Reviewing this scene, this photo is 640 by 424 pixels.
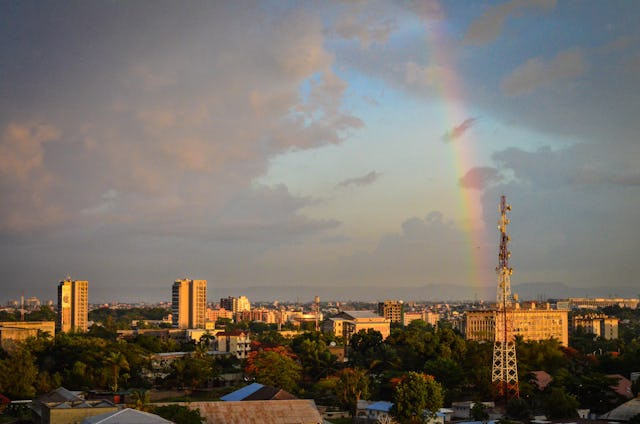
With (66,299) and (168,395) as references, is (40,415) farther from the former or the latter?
(66,299)

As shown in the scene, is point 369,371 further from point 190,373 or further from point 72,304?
point 72,304

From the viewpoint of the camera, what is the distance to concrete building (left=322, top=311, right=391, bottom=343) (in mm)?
79812

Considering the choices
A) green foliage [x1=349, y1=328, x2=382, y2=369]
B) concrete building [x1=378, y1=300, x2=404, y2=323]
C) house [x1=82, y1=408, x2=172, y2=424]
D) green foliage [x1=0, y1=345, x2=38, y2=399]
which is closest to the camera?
house [x1=82, y1=408, x2=172, y2=424]

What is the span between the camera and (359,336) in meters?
51.0

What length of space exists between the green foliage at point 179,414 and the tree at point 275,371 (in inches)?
461

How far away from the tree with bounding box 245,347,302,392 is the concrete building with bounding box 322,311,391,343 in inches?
1593

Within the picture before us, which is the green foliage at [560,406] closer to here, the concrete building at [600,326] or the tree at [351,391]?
the tree at [351,391]

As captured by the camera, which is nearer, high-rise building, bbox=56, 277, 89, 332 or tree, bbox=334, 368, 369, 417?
tree, bbox=334, 368, 369, 417

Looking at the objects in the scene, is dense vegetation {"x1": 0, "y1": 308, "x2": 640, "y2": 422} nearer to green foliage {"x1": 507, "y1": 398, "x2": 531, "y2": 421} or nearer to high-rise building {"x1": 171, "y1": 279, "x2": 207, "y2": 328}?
green foliage {"x1": 507, "y1": 398, "x2": 531, "y2": 421}

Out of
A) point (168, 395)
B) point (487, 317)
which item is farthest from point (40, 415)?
point (487, 317)

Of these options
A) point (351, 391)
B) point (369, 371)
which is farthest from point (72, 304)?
point (351, 391)

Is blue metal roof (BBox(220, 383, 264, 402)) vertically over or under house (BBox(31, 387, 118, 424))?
under

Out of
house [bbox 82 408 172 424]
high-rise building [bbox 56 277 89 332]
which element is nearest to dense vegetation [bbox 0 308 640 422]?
house [bbox 82 408 172 424]

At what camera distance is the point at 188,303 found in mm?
126312
